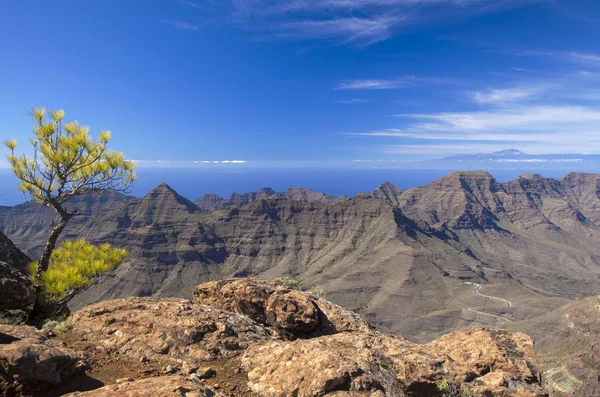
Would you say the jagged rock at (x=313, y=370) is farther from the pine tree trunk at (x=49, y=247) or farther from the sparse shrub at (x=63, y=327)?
the pine tree trunk at (x=49, y=247)

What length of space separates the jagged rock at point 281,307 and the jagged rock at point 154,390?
5635 mm

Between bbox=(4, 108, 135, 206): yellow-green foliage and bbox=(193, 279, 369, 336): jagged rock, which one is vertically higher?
bbox=(4, 108, 135, 206): yellow-green foliage

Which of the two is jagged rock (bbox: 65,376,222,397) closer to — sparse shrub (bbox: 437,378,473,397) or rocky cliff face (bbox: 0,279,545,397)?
rocky cliff face (bbox: 0,279,545,397)

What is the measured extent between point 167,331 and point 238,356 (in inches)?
92.4

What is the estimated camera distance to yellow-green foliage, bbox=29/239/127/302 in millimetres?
11141

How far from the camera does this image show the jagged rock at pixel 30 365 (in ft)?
19.3

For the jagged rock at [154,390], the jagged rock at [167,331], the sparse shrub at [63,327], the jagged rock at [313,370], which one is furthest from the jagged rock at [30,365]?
the jagged rock at [313,370]

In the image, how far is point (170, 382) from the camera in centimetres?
629

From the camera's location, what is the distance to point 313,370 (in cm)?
755

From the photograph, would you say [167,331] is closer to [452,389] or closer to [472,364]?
[452,389]

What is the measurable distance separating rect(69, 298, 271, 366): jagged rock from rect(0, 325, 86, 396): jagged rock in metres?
1.98

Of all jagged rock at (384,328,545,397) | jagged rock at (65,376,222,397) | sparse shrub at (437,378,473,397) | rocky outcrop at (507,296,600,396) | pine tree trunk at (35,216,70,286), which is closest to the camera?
jagged rock at (65,376,222,397)

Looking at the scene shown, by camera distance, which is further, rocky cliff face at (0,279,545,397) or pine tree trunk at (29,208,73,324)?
pine tree trunk at (29,208,73,324)

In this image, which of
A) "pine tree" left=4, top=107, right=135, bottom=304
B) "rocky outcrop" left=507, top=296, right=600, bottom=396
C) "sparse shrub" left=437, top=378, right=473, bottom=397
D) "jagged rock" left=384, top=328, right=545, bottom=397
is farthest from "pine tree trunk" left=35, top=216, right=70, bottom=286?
"rocky outcrop" left=507, top=296, right=600, bottom=396
